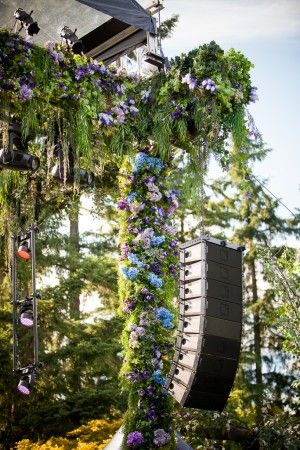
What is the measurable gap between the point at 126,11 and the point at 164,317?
10.6 ft

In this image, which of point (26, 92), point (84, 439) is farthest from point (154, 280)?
point (84, 439)

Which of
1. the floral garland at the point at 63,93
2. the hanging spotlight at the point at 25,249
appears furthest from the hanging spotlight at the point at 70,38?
the hanging spotlight at the point at 25,249

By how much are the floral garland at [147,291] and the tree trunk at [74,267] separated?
2.61m

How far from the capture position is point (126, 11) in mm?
5648

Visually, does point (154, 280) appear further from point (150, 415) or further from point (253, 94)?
point (253, 94)

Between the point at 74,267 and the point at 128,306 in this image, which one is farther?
the point at 74,267

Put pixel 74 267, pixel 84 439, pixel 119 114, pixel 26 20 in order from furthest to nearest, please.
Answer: pixel 74 267, pixel 84 439, pixel 26 20, pixel 119 114

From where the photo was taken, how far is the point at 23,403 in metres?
9.84

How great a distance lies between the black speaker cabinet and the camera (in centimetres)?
501

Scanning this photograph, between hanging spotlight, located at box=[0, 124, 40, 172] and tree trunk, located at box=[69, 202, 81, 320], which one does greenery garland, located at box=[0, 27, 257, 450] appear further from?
tree trunk, located at box=[69, 202, 81, 320]

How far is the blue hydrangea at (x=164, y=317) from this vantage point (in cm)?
530

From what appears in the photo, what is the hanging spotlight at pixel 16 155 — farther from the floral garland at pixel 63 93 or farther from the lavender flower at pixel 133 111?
the lavender flower at pixel 133 111

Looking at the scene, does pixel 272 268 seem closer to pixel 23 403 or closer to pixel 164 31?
pixel 23 403

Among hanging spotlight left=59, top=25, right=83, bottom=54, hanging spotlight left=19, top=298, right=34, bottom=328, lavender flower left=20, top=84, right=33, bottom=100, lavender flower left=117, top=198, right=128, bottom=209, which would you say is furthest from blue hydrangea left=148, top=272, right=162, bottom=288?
hanging spotlight left=59, top=25, right=83, bottom=54
